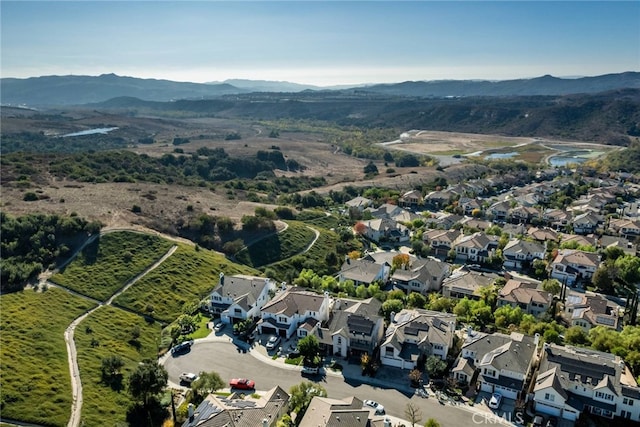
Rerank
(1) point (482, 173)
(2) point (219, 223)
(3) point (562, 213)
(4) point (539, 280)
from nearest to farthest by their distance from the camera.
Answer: (4) point (539, 280) < (2) point (219, 223) < (3) point (562, 213) < (1) point (482, 173)

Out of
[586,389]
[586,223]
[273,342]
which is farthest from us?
[586,223]

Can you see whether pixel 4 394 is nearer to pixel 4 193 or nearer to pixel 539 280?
pixel 4 193

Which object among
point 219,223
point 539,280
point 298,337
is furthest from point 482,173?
point 298,337

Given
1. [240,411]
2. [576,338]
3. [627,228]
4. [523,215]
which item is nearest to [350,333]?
[240,411]

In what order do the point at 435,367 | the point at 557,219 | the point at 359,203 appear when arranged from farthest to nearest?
1. the point at 359,203
2. the point at 557,219
3. the point at 435,367

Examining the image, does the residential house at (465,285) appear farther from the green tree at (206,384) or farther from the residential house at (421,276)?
the green tree at (206,384)

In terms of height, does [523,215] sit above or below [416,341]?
above

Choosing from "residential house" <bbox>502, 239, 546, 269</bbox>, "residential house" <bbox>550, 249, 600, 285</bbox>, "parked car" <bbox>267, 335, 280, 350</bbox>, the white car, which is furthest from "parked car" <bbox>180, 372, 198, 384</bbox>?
Answer: "residential house" <bbox>550, 249, 600, 285</bbox>

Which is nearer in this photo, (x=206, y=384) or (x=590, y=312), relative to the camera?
(x=206, y=384)

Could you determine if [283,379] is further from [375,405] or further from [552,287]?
[552,287]
